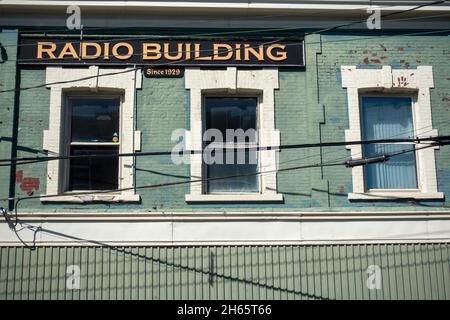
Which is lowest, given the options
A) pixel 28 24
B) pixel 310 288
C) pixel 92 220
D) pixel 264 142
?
pixel 310 288

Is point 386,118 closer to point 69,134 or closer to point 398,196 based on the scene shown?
point 398,196

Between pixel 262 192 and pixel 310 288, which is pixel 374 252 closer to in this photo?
pixel 310 288

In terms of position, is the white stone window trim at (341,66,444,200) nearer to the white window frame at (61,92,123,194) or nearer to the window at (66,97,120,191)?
the white window frame at (61,92,123,194)

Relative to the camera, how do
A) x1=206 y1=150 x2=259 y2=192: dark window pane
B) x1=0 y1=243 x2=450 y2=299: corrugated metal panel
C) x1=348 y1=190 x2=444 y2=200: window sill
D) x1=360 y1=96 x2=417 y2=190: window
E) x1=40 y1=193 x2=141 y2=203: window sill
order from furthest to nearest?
x1=360 y1=96 x2=417 y2=190: window → x1=206 y1=150 x2=259 y2=192: dark window pane → x1=348 y1=190 x2=444 y2=200: window sill → x1=40 y1=193 x2=141 y2=203: window sill → x1=0 y1=243 x2=450 y2=299: corrugated metal panel

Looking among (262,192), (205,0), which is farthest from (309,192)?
(205,0)

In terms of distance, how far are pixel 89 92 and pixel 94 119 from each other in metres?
0.49

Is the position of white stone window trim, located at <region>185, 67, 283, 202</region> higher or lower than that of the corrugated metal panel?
higher

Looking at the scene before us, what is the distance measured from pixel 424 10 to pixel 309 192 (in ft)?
13.3

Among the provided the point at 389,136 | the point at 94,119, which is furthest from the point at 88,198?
the point at 389,136

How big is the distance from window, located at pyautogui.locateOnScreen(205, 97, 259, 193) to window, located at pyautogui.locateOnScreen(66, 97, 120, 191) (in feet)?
5.51

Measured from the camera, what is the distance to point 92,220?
382 inches

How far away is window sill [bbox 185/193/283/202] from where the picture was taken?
388 inches

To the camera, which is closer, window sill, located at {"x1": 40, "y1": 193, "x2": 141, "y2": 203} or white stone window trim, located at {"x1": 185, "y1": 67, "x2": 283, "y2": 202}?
window sill, located at {"x1": 40, "y1": 193, "x2": 141, "y2": 203}

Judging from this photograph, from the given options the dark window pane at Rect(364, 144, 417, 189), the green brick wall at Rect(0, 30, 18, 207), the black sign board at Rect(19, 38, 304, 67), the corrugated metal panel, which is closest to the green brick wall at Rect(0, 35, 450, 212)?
the green brick wall at Rect(0, 30, 18, 207)
